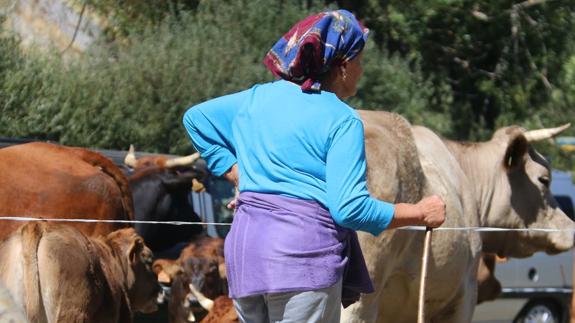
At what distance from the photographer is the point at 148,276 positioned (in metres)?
6.95

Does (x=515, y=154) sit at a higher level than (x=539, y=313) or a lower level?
higher

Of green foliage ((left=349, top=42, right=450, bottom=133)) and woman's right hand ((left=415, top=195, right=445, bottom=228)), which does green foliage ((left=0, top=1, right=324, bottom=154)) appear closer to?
green foliage ((left=349, top=42, right=450, bottom=133))

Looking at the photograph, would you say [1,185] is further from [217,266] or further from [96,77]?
[96,77]

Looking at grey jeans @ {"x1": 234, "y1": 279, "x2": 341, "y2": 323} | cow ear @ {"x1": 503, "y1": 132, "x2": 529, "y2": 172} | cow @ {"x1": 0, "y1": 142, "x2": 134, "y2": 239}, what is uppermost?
grey jeans @ {"x1": 234, "y1": 279, "x2": 341, "y2": 323}

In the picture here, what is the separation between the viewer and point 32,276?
5.26 metres

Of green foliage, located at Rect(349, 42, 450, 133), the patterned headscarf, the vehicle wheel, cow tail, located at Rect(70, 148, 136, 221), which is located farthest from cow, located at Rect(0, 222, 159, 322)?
green foliage, located at Rect(349, 42, 450, 133)

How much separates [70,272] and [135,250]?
1.10 meters

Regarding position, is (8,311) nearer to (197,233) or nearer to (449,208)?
(449,208)

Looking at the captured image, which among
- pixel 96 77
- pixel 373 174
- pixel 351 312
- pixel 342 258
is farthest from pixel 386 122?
pixel 96 77

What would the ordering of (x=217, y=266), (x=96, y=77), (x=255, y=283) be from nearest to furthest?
(x=255, y=283)
(x=217, y=266)
(x=96, y=77)

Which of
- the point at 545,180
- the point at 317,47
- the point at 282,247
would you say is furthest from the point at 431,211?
the point at 545,180

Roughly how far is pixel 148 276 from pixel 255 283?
10.6 ft

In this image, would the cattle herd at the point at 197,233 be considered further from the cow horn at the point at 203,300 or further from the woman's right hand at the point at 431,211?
the woman's right hand at the point at 431,211

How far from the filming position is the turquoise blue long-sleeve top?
376 centimetres
